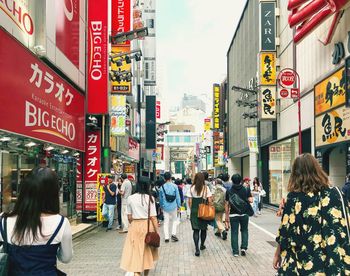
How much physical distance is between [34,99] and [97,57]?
5.95 m

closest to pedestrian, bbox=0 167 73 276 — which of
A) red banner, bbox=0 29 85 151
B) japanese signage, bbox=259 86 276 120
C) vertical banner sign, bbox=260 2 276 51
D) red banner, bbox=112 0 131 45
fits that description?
red banner, bbox=0 29 85 151

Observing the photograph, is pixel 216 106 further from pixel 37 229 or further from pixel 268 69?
pixel 37 229

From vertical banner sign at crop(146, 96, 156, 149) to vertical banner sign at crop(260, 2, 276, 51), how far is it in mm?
23514

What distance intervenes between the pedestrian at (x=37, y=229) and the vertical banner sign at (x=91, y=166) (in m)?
13.6

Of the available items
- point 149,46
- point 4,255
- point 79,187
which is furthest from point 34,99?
point 149,46

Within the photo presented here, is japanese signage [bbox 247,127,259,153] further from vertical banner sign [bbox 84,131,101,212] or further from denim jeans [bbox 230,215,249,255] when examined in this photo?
denim jeans [bbox 230,215,249,255]

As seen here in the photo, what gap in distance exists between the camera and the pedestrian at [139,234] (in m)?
7.30

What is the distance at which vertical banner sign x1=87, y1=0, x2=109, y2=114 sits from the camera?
16.5m

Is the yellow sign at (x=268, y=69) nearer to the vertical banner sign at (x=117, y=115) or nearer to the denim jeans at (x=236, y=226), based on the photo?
the vertical banner sign at (x=117, y=115)

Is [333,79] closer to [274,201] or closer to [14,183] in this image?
[14,183]

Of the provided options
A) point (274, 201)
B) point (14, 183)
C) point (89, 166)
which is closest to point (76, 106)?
point (89, 166)

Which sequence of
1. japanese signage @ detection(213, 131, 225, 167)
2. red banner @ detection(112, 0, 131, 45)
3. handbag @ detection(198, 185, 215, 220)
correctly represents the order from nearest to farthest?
handbag @ detection(198, 185, 215, 220), red banner @ detection(112, 0, 131, 45), japanese signage @ detection(213, 131, 225, 167)

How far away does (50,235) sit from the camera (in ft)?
10.5

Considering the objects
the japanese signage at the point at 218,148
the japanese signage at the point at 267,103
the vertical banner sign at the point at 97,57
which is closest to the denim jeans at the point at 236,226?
the vertical banner sign at the point at 97,57
